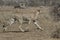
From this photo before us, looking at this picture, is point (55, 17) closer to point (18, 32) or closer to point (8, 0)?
point (18, 32)

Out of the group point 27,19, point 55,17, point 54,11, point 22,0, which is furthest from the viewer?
point 22,0

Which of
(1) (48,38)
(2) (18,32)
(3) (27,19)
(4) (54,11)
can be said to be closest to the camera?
(1) (48,38)

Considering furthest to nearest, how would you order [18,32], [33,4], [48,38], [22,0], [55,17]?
1. [22,0]
2. [33,4]
3. [55,17]
4. [18,32]
5. [48,38]

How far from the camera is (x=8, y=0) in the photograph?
92.7ft

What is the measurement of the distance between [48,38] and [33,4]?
529 inches

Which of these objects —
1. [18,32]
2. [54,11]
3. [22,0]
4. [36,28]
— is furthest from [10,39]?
[22,0]

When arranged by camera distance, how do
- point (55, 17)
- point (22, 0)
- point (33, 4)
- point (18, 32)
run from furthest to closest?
1. point (22, 0)
2. point (33, 4)
3. point (55, 17)
4. point (18, 32)

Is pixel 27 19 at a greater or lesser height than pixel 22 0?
greater

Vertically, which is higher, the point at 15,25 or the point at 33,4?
the point at 15,25

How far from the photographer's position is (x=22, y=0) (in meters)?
27.8

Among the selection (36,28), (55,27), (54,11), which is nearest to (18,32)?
(36,28)

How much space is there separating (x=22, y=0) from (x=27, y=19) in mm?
12599

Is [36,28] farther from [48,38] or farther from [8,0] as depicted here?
[8,0]

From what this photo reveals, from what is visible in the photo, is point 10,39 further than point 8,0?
No
